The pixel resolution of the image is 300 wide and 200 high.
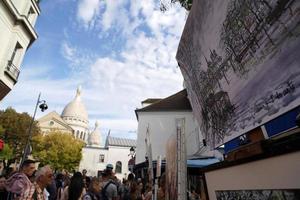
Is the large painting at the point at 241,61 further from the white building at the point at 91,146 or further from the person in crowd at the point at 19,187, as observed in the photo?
the white building at the point at 91,146

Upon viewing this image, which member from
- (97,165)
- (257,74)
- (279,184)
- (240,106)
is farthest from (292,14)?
(97,165)

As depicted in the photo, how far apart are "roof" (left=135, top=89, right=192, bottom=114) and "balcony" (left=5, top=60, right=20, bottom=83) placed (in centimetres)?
1633

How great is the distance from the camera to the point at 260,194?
1203 millimetres

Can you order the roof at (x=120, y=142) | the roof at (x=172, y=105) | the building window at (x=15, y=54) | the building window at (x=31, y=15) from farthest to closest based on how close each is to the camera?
the roof at (x=120, y=142) → the roof at (x=172, y=105) → the building window at (x=31, y=15) → the building window at (x=15, y=54)

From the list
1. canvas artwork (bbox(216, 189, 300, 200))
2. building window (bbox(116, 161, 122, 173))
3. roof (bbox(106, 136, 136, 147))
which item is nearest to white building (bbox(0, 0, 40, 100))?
canvas artwork (bbox(216, 189, 300, 200))

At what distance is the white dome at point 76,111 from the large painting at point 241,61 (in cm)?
9584

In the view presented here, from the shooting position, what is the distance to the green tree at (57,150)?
165 feet

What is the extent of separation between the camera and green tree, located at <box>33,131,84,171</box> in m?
50.4

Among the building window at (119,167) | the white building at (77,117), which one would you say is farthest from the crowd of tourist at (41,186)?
the white building at (77,117)

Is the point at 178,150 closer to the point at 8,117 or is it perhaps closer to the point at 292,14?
the point at 292,14

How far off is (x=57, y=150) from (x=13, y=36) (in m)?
38.5

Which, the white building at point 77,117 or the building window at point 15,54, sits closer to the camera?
the building window at point 15,54

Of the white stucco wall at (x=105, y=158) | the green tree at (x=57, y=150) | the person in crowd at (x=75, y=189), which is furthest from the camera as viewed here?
the white stucco wall at (x=105, y=158)

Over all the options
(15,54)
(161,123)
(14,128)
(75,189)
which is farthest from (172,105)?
(75,189)
